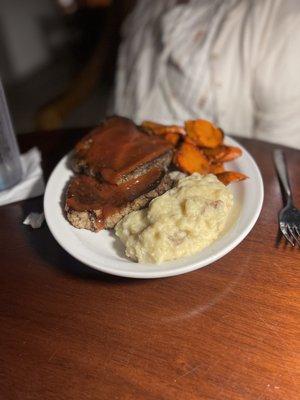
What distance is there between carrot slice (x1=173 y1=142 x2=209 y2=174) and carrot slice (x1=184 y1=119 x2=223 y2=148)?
4 centimetres

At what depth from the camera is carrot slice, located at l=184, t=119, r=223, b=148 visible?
105 centimetres

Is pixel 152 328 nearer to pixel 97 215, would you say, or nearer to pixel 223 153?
pixel 97 215

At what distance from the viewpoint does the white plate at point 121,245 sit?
2.48 ft

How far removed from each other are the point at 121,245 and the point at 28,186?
1.16 feet

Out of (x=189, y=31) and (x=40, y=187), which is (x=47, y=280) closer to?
(x=40, y=187)

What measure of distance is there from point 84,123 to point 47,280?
175 centimetres

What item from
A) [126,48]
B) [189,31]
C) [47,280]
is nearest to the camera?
[47,280]

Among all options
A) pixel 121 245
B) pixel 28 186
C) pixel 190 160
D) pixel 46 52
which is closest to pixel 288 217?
pixel 190 160

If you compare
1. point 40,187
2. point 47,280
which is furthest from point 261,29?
point 47,280

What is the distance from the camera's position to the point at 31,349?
2.40 feet

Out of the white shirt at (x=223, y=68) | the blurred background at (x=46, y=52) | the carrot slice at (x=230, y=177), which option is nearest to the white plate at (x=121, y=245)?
the carrot slice at (x=230, y=177)

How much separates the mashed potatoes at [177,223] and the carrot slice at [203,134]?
0.21 m

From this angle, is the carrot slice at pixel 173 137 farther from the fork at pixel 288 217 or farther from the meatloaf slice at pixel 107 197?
the fork at pixel 288 217

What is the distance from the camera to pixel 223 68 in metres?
1.55
